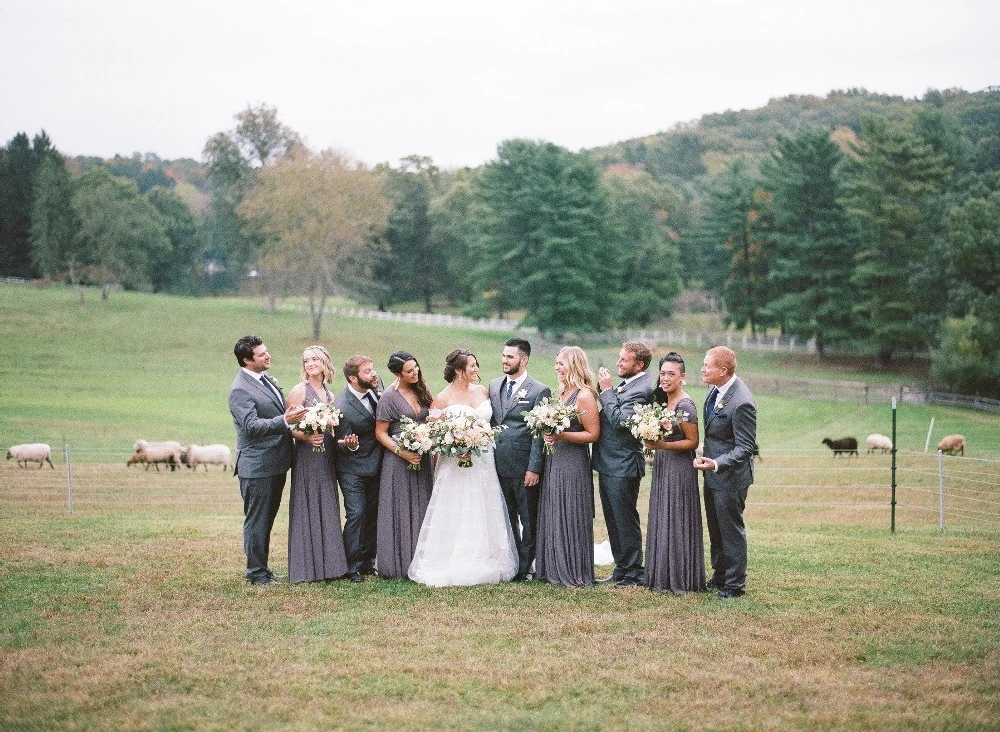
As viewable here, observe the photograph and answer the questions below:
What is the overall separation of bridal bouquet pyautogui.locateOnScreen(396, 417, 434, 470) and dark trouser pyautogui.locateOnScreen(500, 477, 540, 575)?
91 cm

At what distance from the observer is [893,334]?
1917 inches

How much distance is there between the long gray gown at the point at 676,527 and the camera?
8578mm

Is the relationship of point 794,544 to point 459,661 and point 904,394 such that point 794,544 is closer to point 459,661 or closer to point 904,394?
point 459,661

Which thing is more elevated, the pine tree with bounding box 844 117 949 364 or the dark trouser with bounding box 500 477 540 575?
the pine tree with bounding box 844 117 949 364

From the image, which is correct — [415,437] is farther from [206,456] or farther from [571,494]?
[206,456]

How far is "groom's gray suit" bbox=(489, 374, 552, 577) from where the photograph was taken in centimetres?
911

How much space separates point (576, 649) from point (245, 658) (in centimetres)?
223

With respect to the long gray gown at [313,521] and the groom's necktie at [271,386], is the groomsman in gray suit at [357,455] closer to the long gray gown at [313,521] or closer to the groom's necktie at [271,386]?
the long gray gown at [313,521]

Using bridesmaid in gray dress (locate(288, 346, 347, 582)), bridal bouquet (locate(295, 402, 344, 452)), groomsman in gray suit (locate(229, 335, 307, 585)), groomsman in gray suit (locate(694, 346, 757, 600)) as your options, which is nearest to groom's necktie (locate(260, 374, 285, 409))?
groomsman in gray suit (locate(229, 335, 307, 585))

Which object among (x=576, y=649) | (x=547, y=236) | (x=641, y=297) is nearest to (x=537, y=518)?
(x=576, y=649)

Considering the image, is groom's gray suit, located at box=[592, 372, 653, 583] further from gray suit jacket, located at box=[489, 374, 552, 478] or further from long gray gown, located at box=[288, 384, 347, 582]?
long gray gown, located at box=[288, 384, 347, 582]

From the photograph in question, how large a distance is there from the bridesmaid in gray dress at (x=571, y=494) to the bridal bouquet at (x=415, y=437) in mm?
1040

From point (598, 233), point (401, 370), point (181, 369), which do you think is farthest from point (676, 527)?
point (598, 233)

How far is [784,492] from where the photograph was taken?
19828mm
